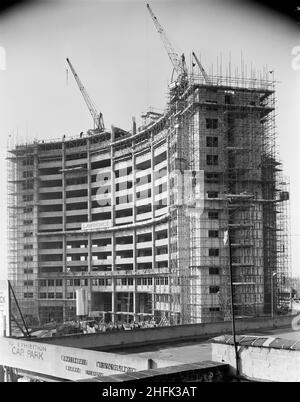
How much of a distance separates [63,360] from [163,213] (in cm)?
4665

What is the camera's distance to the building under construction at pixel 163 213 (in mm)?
60625

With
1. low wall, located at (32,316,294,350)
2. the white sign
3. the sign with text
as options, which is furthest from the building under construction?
the sign with text

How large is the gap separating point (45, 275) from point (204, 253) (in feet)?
140

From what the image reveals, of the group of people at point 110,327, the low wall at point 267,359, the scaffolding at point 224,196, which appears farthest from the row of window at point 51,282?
the low wall at point 267,359

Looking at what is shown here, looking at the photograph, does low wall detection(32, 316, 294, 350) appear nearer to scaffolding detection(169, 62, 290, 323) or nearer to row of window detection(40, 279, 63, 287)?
scaffolding detection(169, 62, 290, 323)

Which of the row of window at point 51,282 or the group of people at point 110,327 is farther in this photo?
the row of window at point 51,282

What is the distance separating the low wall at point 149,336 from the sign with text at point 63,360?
4.38 ft

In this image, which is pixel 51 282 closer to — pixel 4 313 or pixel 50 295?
pixel 50 295

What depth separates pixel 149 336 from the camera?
3309 cm

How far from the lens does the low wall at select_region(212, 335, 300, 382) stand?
2027cm

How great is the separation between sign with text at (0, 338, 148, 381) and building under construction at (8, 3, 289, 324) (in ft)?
98.8

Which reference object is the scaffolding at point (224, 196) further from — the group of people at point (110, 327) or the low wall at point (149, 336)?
the low wall at point (149, 336)

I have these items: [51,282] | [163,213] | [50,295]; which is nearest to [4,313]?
[163,213]

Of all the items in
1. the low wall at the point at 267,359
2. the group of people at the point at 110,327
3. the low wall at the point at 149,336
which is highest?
the low wall at the point at 267,359
